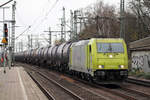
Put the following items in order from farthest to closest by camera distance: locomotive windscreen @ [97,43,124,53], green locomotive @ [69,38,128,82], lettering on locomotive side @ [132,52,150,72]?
lettering on locomotive side @ [132,52,150,72]
locomotive windscreen @ [97,43,124,53]
green locomotive @ [69,38,128,82]

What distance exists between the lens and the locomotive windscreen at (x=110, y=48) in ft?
59.3

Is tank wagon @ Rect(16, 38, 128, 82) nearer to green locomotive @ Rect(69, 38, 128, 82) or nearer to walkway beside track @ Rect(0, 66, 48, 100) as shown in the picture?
green locomotive @ Rect(69, 38, 128, 82)

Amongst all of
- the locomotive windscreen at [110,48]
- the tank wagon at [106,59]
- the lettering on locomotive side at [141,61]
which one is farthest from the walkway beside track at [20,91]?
the lettering on locomotive side at [141,61]

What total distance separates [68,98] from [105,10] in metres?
52.3

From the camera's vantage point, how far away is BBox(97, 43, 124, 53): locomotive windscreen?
18.1 m

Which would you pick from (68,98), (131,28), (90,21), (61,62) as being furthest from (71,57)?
(90,21)

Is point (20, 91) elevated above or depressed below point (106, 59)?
below

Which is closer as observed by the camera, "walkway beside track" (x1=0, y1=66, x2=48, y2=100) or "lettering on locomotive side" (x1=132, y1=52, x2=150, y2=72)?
"walkway beside track" (x1=0, y1=66, x2=48, y2=100)

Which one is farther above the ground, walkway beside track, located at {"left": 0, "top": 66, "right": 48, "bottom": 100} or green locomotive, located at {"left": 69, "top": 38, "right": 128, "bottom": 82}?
green locomotive, located at {"left": 69, "top": 38, "right": 128, "bottom": 82}

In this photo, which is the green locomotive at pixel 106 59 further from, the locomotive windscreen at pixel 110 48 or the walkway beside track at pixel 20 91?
the walkway beside track at pixel 20 91

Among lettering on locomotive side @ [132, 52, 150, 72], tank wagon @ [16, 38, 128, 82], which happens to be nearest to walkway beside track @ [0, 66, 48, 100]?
tank wagon @ [16, 38, 128, 82]

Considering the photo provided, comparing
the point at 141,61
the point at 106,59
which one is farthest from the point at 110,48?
the point at 141,61

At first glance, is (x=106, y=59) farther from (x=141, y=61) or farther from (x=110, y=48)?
(x=141, y=61)

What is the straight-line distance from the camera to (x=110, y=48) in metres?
18.2
